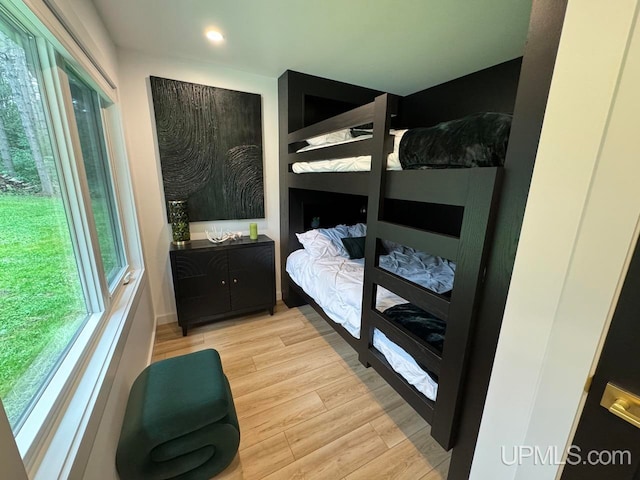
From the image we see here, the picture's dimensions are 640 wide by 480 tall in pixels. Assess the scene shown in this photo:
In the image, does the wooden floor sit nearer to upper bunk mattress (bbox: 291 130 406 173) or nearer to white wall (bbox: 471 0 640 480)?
white wall (bbox: 471 0 640 480)

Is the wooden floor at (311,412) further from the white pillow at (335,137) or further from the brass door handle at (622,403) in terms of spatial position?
the white pillow at (335,137)

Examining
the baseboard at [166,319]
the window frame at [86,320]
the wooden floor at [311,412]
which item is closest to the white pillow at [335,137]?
the window frame at [86,320]

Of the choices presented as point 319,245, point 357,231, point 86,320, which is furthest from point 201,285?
point 357,231

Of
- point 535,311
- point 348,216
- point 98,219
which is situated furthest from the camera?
point 348,216

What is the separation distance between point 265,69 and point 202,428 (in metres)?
2.80

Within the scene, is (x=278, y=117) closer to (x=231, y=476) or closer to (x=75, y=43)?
(x=75, y=43)

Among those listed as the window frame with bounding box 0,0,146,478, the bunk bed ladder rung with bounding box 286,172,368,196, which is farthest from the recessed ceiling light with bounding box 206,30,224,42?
the bunk bed ladder rung with bounding box 286,172,368,196

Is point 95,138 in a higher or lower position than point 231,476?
higher

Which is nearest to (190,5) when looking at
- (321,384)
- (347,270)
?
(347,270)

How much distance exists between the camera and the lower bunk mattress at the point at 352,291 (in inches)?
50.5

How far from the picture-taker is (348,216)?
3174 millimetres

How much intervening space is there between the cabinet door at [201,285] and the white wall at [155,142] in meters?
0.37

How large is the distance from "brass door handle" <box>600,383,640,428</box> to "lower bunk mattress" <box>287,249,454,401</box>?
25.2 inches

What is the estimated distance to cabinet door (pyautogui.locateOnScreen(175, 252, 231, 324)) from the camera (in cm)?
224
